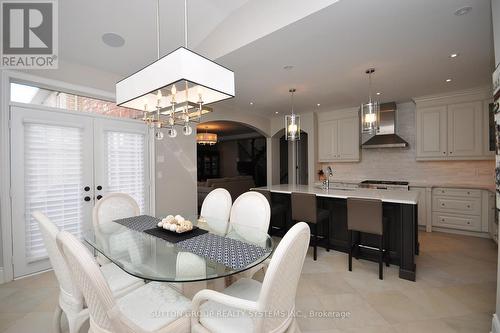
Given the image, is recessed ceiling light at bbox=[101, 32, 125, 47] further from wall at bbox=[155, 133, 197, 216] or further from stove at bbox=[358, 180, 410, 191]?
stove at bbox=[358, 180, 410, 191]

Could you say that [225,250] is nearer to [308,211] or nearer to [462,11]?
[308,211]

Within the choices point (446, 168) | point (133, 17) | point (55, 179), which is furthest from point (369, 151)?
point (55, 179)

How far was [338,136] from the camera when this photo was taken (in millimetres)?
5500

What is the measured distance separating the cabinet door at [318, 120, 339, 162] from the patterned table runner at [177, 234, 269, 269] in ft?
14.8

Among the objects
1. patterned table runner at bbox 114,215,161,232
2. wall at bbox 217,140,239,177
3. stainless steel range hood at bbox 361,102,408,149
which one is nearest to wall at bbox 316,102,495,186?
stainless steel range hood at bbox 361,102,408,149

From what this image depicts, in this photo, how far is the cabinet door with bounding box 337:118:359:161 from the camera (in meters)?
5.24

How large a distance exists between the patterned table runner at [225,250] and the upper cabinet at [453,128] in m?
4.52

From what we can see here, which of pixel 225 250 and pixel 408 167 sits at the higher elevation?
pixel 408 167

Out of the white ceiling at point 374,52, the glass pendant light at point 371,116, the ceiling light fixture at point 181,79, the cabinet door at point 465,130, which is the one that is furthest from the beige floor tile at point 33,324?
the cabinet door at point 465,130

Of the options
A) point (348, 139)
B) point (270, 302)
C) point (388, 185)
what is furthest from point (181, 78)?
point (348, 139)

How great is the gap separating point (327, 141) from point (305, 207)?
313 centimetres

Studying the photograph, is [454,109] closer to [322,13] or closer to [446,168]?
[446,168]

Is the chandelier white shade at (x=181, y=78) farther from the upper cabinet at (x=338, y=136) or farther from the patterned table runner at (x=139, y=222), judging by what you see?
the upper cabinet at (x=338, y=136)

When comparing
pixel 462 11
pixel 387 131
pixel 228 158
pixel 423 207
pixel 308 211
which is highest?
pixel 462 11
